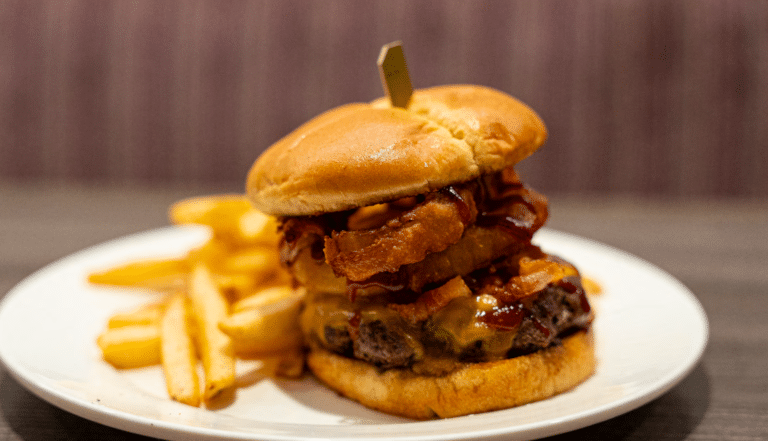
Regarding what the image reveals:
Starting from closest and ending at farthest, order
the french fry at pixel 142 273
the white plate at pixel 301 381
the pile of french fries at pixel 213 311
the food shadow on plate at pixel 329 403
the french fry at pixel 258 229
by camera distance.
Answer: the white plate at pixel 301 381, the food shadow on plate at pixel 329 403, the pile of french fries at pixel 213 311, the french fry at pixel 258 229, the french fry at pixel 142 273

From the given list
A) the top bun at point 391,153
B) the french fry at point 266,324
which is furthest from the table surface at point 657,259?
the top bun at point 391,153

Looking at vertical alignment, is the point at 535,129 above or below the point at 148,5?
below

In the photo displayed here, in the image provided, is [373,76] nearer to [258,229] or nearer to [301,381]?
[258,229]

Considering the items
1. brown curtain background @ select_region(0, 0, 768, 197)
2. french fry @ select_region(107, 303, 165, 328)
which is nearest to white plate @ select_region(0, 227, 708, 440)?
french fry @ select_region(107, 303, 165, 328)

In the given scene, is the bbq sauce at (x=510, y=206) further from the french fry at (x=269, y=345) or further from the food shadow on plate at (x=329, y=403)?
the french fry at (x=269, y=345)

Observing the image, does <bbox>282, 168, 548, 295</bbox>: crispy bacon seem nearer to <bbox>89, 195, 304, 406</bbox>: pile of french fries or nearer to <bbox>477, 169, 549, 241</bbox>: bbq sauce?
<bbox>477, 169, 549, 241</bbox>: bbq sauce

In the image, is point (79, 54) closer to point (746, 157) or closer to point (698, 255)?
point (698, 255)

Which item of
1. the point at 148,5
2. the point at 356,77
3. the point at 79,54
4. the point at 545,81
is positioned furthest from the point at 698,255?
the point at 79,54
